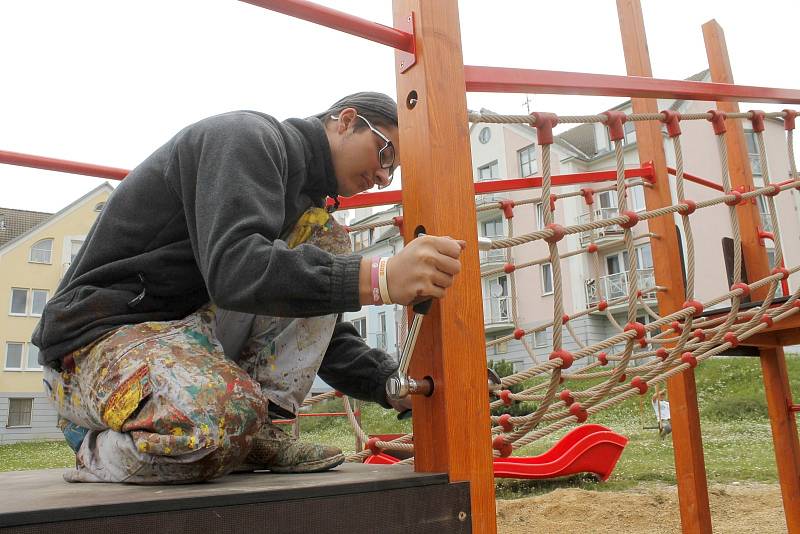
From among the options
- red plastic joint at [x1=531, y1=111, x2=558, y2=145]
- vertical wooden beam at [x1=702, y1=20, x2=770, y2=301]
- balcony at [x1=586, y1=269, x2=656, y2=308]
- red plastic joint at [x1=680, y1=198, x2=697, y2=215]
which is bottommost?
red plastic joint at [x1=680, y1=198, x2=697, y2=215]

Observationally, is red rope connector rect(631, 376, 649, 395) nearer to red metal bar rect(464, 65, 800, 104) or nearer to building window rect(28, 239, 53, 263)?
red metal bar rect(464, 65, 800, 104)

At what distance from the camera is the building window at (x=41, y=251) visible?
15672 millimetres

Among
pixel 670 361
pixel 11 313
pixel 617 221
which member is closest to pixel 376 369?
pixel 617 221

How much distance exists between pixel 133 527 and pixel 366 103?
0.80 m

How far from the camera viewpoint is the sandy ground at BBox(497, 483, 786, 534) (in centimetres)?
264

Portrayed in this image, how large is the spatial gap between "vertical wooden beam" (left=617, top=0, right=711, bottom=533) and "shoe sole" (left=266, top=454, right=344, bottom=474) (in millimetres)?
1405

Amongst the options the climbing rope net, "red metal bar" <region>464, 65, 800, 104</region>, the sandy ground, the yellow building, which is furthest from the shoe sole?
the yellow building

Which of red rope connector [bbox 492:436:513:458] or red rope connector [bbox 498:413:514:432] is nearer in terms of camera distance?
red rope connector [bbox 492:436:513:458]

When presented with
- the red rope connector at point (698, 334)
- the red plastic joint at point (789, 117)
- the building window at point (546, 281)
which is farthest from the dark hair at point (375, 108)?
the building window at point (546, 281)

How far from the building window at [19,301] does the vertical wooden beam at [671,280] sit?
1708 centimetres

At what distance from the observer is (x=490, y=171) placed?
1456cm

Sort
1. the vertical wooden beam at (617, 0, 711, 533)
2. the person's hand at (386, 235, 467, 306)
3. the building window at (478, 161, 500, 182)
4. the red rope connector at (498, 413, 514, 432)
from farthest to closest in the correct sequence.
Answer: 1. the building window at (478, 161, 500, 182)
2. the vertical wooden beam at (617, 0, 711, 533)
3. the red rope connector at (498, 413, 514, 432)
4. the person's hand at (386, 235, 467, 306)

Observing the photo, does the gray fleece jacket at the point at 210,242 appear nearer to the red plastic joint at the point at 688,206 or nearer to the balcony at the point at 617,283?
the red plastic joint at the point at 688,206

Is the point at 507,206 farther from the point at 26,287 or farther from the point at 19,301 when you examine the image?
the point at 19,301
